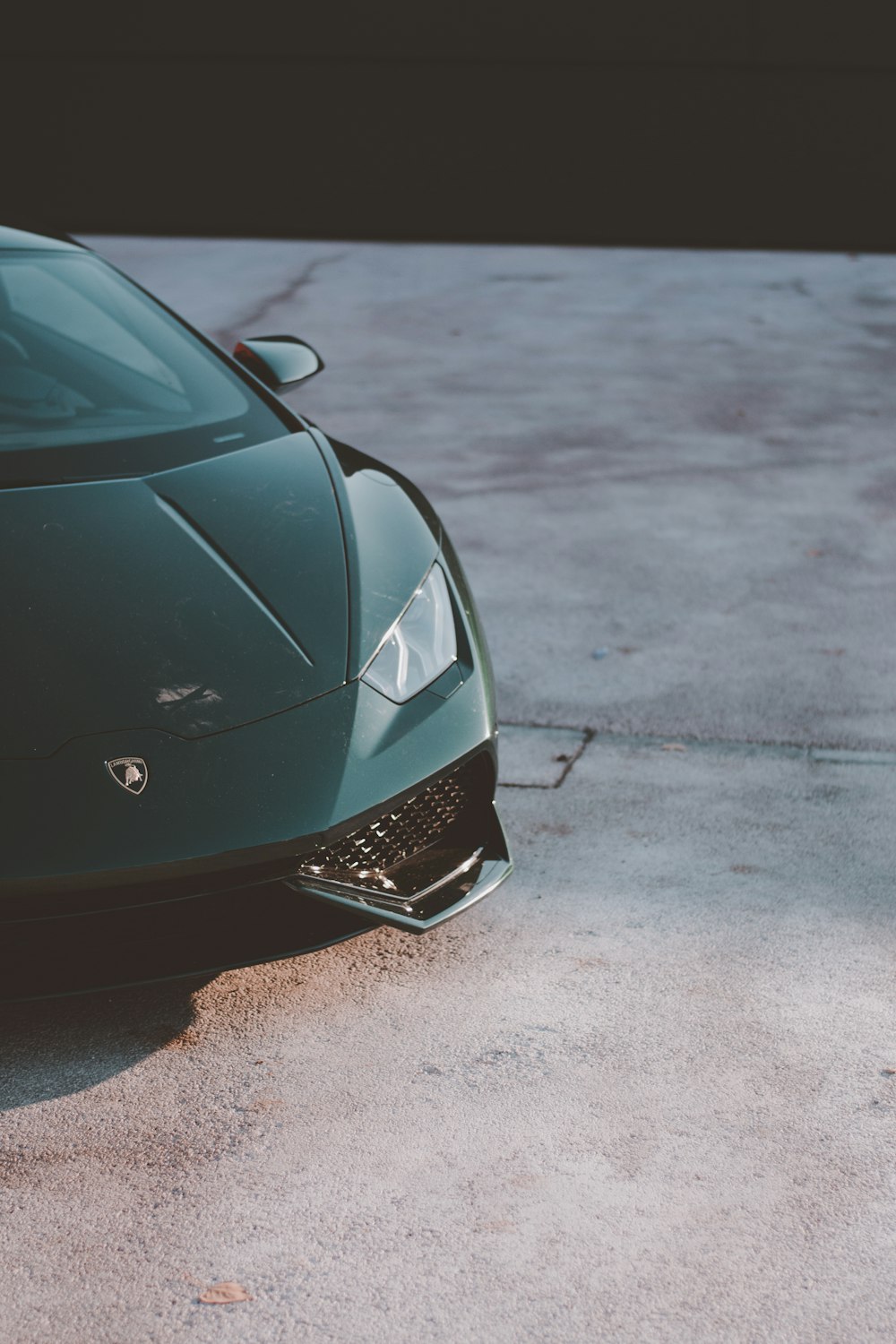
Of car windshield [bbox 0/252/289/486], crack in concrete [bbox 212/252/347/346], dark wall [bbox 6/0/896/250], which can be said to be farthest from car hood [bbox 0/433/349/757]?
dark wall [bbox 6/0/896/250]

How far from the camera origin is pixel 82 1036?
276 cm

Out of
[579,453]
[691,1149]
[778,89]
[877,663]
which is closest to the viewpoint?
[691,1149]

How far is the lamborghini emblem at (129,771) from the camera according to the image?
2.51m

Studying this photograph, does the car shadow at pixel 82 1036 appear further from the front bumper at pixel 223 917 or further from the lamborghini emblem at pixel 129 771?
the lamborghini emblem at pixel 129 771

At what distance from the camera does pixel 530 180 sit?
13031mm

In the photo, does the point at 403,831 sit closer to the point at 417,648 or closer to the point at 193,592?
the point at 417,648

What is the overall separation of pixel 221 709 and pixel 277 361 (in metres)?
1.69

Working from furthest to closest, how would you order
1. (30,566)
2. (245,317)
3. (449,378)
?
(245,317) → (449,378) → (30,566)

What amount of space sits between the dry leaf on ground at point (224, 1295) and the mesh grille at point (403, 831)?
0.70 meters

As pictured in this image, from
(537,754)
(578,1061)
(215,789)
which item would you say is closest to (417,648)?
(215,789)

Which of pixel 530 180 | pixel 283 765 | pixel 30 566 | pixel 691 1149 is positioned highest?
pixel 30 566

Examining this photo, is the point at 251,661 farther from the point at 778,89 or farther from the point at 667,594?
the point at 778,89

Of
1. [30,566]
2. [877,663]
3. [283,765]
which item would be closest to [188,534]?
[30,566]

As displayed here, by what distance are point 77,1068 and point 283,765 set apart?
26.7 inches
